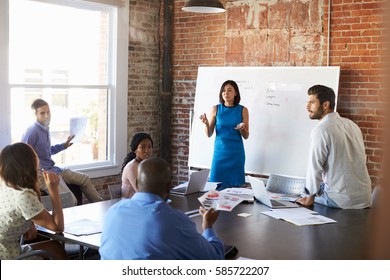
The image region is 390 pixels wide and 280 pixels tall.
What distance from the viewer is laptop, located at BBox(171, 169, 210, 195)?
4488mm

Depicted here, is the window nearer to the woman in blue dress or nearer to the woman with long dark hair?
the woman in blue dress

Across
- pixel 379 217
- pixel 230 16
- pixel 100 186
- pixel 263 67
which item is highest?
pixel 230 16

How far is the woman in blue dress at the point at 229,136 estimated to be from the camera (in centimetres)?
590

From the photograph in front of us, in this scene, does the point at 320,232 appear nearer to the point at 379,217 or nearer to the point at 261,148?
the point at 379,217

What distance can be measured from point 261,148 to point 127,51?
2370 mm

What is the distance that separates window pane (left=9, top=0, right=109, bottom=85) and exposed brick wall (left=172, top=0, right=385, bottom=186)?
124cm

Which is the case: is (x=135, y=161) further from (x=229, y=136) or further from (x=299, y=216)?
(x=229, y=136)

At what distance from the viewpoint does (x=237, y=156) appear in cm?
594

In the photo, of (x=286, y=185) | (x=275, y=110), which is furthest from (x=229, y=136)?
(x=286, y=185)

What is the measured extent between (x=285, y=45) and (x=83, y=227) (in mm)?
4242

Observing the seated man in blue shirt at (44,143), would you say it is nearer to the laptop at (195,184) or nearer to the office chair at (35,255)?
the laptop at (195,184)

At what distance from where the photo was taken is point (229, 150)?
5945 mm

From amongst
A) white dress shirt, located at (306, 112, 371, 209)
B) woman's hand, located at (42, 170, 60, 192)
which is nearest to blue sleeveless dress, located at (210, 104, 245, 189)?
white dress shirt, located at (306, 112, 371, 209)

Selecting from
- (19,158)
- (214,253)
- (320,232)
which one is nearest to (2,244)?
(19,158)
